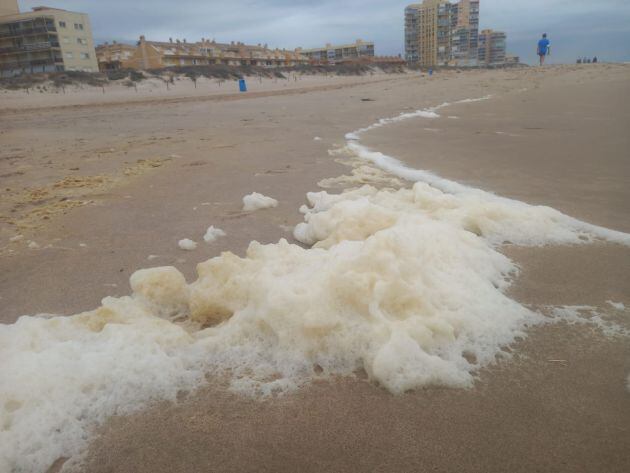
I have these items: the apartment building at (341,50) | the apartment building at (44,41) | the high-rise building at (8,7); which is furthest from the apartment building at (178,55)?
the apartment building at (341,50)

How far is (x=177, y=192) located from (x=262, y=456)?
2927 mm

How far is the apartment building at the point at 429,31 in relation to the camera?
308 feet

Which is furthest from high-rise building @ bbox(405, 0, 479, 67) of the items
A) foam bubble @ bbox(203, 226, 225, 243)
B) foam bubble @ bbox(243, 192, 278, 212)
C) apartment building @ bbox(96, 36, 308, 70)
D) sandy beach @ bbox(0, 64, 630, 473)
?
foam bubble @ bbox(203, 226, 225, 243)

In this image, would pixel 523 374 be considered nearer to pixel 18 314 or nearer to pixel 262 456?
pixel 262 456

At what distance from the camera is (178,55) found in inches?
2379

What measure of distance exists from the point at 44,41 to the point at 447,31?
81022 millimetres

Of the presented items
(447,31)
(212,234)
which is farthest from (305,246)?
(447,31)

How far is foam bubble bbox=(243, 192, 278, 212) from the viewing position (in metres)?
3.23

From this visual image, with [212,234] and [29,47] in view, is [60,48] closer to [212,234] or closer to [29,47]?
[29,47]

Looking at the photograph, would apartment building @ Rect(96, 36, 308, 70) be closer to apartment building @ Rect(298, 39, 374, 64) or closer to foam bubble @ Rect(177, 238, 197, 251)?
apartment building @ Rect(298, 39, 374, 64)

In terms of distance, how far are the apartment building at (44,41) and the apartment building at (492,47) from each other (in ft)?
273

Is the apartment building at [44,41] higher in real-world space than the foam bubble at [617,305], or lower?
higher

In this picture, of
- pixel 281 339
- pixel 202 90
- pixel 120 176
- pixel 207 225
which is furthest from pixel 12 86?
pixel 281 339

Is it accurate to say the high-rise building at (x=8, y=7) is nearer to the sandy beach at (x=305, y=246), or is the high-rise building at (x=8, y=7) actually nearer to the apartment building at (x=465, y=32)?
the sandy beach at (x=305, y=246)
